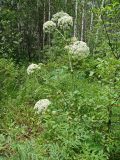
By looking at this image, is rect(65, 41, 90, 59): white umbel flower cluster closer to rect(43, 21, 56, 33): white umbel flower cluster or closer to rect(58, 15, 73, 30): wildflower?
rect(58, 15, 73, 30): wildflower

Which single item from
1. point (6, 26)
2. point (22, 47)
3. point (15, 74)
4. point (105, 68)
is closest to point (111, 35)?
point (105, 68)

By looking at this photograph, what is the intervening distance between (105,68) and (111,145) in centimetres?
86

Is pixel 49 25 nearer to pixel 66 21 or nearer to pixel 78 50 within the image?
pixel 66 21

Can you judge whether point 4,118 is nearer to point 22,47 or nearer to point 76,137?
point 76,137

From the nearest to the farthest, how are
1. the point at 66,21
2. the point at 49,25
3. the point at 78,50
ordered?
1. the point at 78,50
2. the point at 66,21
3. the point at 49,25

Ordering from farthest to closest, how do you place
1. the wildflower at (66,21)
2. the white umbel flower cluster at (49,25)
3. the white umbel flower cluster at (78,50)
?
the white umbel flower cluster at (49,25) → the wildflower at (66,21) → the white umbel flower cluster at (78,50)

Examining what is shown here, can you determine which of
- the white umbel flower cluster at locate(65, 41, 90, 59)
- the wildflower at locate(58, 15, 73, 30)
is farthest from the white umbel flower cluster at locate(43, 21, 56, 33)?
the white umbel flower cluster at locate(65, 41, 90, 59)

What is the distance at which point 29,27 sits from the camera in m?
17.6

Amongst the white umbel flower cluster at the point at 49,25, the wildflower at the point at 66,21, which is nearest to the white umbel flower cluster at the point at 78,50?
the wildflower at the point at 66,21

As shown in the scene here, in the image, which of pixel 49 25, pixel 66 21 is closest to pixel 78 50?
pixel 66 21

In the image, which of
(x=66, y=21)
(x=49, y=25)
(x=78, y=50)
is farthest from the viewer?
(x=49, y=25)

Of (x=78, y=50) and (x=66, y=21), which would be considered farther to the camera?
(x=66, y=21)

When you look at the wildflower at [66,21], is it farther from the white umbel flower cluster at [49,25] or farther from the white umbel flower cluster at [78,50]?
the white umbel flower cluster at [78,50]

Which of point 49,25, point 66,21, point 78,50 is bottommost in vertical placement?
point 78,50
